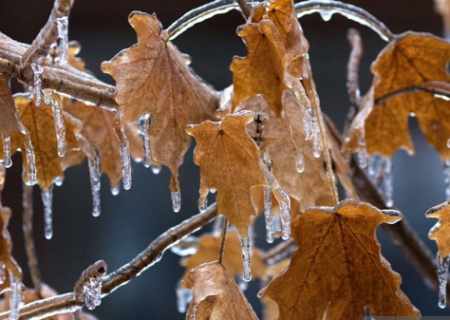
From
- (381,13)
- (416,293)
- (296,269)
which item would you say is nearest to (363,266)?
(296,269)

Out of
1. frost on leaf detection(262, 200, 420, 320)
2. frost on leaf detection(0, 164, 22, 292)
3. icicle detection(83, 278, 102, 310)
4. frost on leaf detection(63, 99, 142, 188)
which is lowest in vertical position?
frost on leaf detection(262, 200, 420, 320)

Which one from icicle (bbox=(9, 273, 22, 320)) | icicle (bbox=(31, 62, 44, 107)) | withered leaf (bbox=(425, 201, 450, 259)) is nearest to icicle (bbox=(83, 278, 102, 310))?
icicle (bbox=(9, 273, 22, 320))

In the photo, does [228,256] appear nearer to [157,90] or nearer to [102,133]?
[102,133]

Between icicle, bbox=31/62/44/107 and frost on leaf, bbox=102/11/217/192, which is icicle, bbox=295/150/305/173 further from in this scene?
icicle, bbox=31/62/44/107

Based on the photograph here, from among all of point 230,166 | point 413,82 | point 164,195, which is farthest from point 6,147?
point 164,195

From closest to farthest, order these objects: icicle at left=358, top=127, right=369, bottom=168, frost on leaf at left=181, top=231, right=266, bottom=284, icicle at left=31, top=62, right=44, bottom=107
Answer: icicle at left=31, top=62, right=44, bottom=107, icicle at left=358, top=127, right=369, bottom=168, frost on leaf at left=181, top=231, right=266, bottom=284

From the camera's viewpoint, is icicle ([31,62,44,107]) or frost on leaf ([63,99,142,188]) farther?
frost on leaf ([63,99,142,188])

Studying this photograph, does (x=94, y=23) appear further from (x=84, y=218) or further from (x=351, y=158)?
(x=351, y=158)

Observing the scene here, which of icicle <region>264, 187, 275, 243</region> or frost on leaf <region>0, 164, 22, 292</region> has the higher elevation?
frost on leaf <region>0, 164, 22, 292</region>
